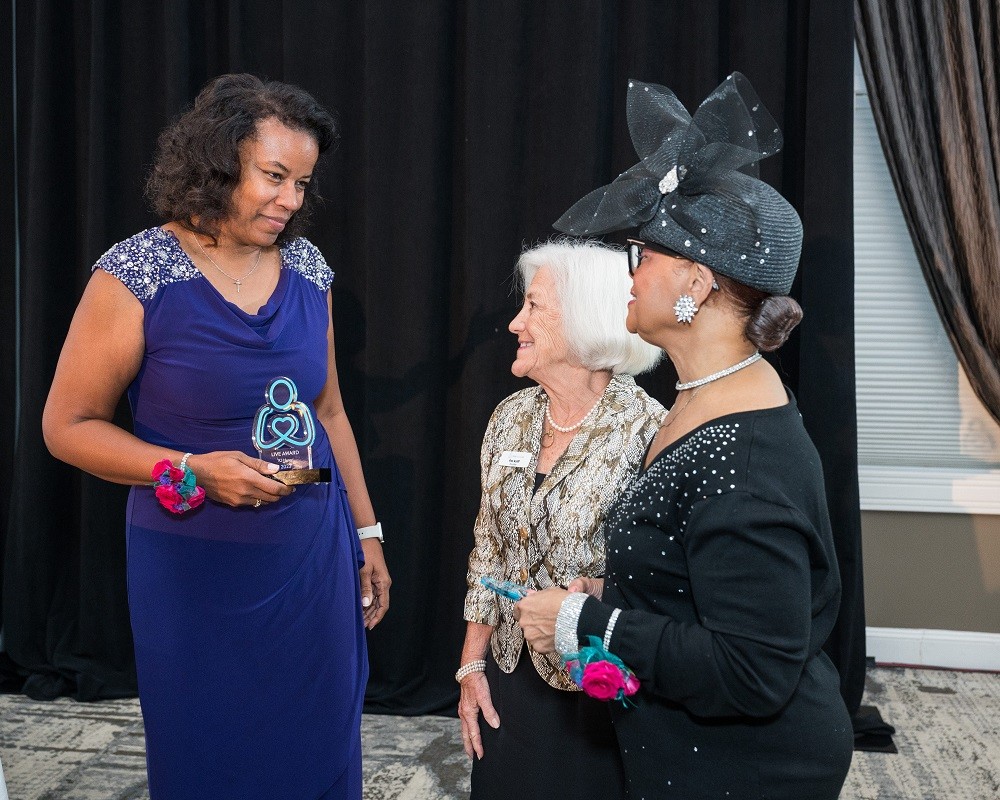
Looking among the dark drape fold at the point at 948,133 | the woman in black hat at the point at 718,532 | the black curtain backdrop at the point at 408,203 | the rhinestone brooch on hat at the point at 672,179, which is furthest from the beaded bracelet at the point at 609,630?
the dark drape fold at the point at 948,133

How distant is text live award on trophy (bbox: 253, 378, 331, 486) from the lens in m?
1.90

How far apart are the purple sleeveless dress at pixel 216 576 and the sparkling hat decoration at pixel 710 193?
0.80 metres

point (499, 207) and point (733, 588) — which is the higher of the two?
point (499, 207)

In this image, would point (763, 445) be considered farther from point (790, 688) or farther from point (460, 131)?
point (460, 131)

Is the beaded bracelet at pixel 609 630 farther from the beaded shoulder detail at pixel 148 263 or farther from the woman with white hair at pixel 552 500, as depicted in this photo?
the beaded shoulder detail at pixel 148 263

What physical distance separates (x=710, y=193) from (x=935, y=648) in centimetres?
302

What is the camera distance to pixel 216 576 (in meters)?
2.00

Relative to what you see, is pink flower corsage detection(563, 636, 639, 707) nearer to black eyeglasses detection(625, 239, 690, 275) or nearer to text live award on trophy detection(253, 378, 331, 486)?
black eyeglasses detection(625, 239, 690, 275)

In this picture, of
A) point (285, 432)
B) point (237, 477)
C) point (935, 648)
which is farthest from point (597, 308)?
point (935, 648)

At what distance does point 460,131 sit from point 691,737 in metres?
2.61

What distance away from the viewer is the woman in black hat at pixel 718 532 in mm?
1283

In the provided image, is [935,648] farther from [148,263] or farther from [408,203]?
[148,263]

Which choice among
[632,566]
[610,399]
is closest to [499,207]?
[610,399]

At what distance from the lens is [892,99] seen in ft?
11.2
